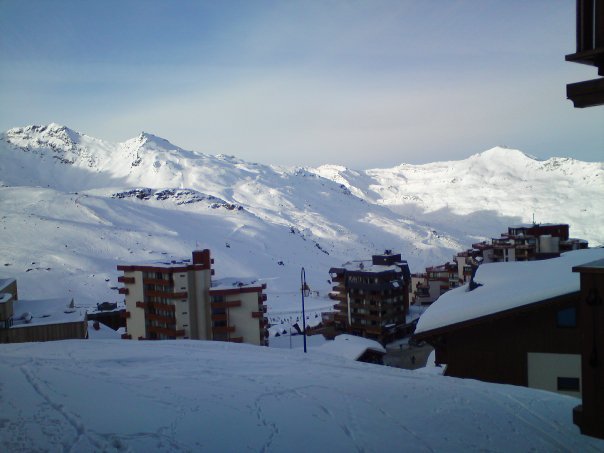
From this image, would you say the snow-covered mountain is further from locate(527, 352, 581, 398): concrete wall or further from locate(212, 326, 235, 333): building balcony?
locate(527, 352, 581, 398): concrete wall

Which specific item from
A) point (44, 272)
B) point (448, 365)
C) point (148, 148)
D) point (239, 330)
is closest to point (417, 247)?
point (44, 272)

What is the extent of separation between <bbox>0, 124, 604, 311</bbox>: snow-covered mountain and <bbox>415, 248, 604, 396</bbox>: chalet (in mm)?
49211

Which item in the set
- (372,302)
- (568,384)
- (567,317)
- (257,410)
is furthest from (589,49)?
(372,302)

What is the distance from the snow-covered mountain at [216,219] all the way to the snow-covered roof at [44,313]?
26000mm

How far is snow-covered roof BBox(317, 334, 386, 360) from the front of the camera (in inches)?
1208

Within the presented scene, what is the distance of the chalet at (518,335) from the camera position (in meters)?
9.99

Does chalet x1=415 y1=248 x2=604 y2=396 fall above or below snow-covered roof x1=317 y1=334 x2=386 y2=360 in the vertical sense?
above

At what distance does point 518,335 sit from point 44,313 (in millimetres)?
28830

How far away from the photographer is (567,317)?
32.9 ft

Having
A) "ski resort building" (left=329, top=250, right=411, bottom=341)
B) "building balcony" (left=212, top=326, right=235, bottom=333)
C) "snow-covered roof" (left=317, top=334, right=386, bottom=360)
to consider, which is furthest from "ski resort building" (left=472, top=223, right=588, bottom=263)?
"building balcony" (left=212, top=326, right=235, bottom=333)

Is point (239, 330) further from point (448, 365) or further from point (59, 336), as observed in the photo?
point (448, 365)

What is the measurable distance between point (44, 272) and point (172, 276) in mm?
42501

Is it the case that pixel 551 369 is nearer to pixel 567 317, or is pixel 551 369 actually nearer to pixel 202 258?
pixel 567 317

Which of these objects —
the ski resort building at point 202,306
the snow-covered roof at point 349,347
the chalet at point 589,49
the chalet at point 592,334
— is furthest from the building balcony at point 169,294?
the chalet at point 589,49
